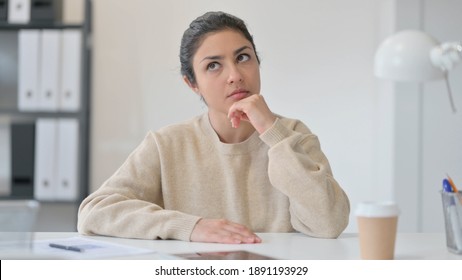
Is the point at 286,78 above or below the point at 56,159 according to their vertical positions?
above

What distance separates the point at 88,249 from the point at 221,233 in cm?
24

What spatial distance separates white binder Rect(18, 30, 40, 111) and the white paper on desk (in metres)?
1.58

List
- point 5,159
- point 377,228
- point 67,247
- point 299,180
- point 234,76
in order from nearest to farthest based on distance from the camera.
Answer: point 377,228, point 67,247, point 299,180, point 234,76, point 5,159

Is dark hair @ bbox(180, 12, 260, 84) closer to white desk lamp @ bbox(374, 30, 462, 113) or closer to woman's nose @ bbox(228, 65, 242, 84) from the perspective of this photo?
woman's nose @ bbox(228, 65, 242, 84)

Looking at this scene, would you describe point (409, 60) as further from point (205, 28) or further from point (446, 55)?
point (205, 28)

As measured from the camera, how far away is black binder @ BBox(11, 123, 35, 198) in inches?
112

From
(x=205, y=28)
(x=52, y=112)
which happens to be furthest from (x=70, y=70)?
(x=205, y=28)

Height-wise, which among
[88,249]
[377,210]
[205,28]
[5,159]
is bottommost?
[5,159]

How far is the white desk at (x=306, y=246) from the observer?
1209mm

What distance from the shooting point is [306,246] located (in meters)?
1.33
